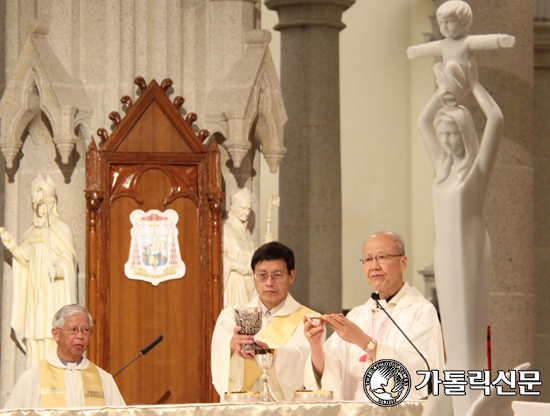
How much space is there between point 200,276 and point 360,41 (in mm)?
10467

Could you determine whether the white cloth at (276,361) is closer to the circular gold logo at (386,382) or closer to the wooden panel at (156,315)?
the circular gold logo at (386,382)

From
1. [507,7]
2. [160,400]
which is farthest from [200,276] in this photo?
[507,7]

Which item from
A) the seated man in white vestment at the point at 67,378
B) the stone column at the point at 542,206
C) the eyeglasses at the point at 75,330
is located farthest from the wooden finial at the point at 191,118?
the stone column at the point at 542,206

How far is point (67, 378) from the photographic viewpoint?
596 centimetres

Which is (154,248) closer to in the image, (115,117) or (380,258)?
(115,117)

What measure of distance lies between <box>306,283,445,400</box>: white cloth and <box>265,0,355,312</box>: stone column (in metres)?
5.89

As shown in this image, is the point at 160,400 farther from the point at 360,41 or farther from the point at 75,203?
the point at 360,41

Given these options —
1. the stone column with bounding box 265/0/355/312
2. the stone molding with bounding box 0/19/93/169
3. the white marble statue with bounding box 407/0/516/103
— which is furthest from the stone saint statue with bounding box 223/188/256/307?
the stone column with bounding box 265/0/355/312

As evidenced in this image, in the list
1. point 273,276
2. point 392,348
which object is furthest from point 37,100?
point 392,348

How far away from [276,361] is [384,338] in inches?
24.6

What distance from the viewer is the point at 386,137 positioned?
16812 mm

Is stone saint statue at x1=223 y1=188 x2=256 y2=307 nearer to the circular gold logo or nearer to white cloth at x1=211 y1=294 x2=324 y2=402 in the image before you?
white cloth at x1=211 y1=294 x2=324 y2=402

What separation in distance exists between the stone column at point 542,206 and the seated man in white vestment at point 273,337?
21.9ft

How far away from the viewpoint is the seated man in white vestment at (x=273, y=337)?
17.4 feet
